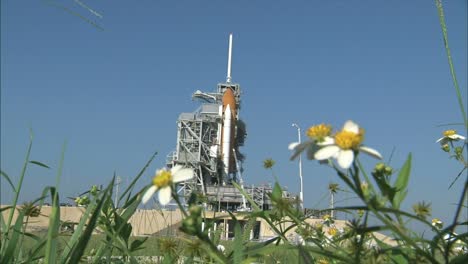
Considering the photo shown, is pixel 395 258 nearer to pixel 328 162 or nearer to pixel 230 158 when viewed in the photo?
pixel 328 162

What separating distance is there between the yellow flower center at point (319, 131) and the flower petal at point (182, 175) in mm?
147

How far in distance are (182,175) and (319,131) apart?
0.56 feet

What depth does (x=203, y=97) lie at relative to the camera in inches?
1508

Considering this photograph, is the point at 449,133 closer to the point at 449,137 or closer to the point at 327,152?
the point at 449,137

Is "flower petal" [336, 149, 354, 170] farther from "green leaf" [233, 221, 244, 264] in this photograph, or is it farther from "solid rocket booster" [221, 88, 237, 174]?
"solid rocket booster" [221, 88, 237, 174]

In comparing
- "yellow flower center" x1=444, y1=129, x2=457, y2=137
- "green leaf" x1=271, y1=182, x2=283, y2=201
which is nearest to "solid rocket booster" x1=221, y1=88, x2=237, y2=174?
"yellow flower center" x1=444, y1=129, x2=457, y2=137

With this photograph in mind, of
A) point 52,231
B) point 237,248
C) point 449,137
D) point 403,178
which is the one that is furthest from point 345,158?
point 449,137

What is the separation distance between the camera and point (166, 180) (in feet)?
1.74

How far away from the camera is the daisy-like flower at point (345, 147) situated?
1.58ft

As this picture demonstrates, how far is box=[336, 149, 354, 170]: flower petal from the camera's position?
0.48 meters

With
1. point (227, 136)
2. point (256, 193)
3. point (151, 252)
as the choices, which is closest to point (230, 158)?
point (227, 136)

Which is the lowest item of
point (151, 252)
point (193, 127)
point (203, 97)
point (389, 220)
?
point (151, 252)

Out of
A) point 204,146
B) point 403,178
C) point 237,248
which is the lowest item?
point 237,248

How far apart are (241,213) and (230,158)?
117ft
